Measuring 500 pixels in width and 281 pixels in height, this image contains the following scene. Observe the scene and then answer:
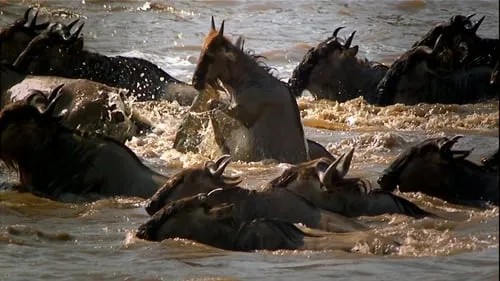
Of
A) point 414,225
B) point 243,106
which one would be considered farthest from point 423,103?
point 414,225

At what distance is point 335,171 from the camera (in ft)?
24.2

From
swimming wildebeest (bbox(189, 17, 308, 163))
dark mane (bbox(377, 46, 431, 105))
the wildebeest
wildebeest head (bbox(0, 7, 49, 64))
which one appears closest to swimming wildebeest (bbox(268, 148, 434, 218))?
swimming wildebeest (bbox(189, 17, 308, 163))

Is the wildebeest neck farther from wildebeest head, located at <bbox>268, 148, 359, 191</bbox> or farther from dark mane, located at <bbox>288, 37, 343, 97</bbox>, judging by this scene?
dark mane, located at <bbox>288, 37, 343, 97</bbox>

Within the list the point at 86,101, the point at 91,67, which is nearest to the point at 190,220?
the point at 86,101

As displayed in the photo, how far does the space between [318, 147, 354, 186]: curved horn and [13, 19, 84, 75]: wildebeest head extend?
548 centimetres

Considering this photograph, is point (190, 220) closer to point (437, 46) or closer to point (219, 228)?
point (219, 228)

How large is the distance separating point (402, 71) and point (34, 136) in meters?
6.00

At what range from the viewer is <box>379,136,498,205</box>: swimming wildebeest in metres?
8.14

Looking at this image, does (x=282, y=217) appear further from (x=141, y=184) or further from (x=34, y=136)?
(x=34, y=136)

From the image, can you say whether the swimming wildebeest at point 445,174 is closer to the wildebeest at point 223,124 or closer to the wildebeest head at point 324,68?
the wildebeest at point 223,124

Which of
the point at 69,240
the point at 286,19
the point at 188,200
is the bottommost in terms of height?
the point at 286,19

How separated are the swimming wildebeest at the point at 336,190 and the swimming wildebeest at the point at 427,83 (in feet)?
21.0

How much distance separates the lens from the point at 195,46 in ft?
64.8

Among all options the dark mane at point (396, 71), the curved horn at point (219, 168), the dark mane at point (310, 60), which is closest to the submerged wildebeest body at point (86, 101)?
the dark mane at point (310, 60)
